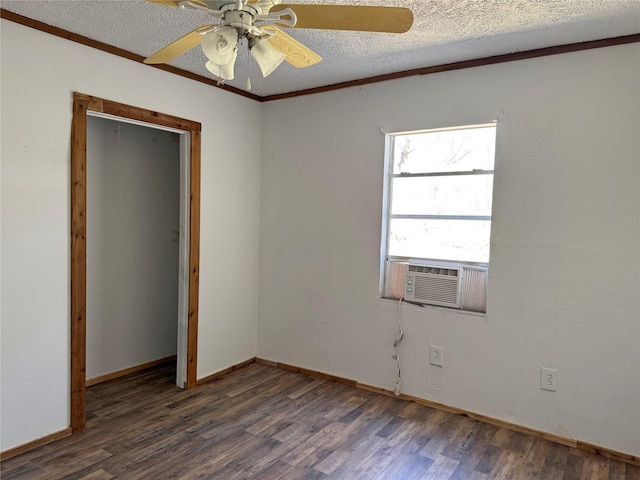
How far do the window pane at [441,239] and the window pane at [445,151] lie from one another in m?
0.39

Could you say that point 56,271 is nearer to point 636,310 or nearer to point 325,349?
point 325,349

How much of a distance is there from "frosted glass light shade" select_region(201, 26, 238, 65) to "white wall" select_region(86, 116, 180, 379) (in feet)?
7.38

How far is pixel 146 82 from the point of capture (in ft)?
10.2

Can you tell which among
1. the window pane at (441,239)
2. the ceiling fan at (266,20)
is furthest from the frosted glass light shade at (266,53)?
the window pane at (441,239)

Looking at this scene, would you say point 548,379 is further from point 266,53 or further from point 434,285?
point 266,53

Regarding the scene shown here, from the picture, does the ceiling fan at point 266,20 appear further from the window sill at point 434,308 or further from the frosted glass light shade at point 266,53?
the window sill at point 434,308

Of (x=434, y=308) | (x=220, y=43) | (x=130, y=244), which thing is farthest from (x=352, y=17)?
(x=130, y=244)

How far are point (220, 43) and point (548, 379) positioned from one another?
2669 mm

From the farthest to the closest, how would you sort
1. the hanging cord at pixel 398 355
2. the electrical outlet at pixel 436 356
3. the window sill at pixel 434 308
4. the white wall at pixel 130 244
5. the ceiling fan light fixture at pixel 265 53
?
the white wall at pixel 130 244, the hanging cord at pixel 398 355, the electrical outlet at pixel 436 356, the window sill at pixel 434 308, the ceiling fan light fixture at pixel 265 53

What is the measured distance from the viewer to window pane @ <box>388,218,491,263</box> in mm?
3086

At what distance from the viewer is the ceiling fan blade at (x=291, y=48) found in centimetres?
177

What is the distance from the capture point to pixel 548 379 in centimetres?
281

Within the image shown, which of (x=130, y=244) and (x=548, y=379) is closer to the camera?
(x=548, y=379)

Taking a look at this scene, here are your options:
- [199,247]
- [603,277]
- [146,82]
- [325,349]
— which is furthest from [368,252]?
[146,82]
